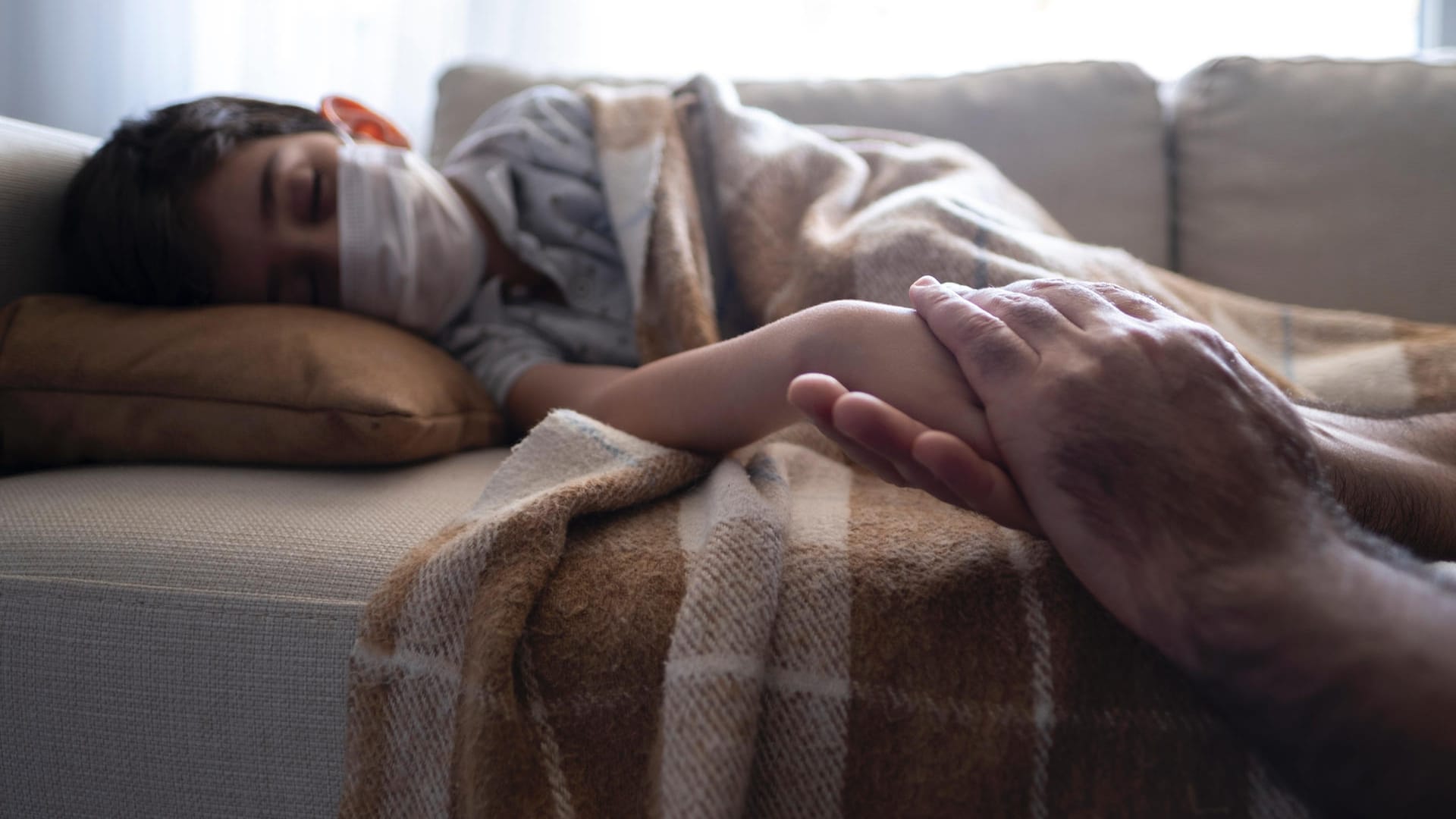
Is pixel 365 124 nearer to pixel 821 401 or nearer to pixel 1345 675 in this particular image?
pixel 821 401

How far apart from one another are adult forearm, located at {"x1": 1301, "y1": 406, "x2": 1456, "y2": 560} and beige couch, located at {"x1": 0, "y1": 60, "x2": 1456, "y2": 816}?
525 millimetres

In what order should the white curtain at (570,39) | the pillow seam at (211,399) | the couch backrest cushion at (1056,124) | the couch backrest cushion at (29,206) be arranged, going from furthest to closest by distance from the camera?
the white curtain at (570,39), the couch backrest cushion at (1056,124), the couch backrest cushion at (29,206), the pillow seam at (211,399)

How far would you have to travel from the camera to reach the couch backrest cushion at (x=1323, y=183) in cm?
95

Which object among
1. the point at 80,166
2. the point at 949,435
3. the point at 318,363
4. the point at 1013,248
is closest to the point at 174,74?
the point at 80,166

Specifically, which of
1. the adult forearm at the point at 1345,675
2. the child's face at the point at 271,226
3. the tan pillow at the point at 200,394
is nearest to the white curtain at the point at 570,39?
the child's face at the point at 271,226

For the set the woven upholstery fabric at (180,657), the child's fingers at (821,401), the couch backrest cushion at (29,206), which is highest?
the couch backrest cushion at (29,206)

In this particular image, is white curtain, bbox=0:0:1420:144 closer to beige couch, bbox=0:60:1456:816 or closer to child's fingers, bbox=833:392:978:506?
beige couch, bbox=0:60:1456:816

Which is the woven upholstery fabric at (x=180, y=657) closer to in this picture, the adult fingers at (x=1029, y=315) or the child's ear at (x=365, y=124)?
the adult fingers at (x=1029, y=315)

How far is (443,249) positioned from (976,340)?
2.11 ft

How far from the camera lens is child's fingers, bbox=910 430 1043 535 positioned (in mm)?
369

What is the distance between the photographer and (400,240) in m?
0.81

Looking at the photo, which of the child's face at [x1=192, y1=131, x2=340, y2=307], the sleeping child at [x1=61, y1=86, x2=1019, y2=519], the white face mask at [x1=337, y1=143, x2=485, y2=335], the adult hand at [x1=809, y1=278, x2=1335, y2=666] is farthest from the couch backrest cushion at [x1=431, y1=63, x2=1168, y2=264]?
the adult hand at [x1=809, y1=278, x2=1335, y2=666]

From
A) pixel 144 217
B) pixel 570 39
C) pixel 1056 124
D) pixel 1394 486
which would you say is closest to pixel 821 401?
pixel 1394 486

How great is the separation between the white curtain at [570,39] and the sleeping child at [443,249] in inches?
23.1
